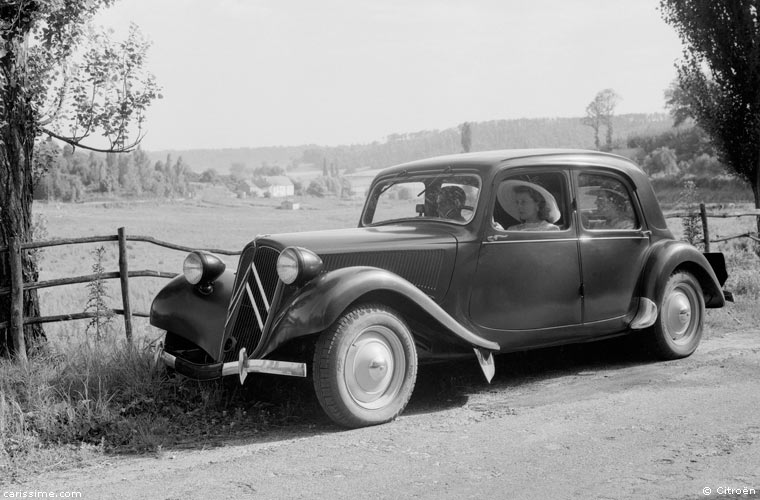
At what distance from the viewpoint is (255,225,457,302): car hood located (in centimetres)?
522

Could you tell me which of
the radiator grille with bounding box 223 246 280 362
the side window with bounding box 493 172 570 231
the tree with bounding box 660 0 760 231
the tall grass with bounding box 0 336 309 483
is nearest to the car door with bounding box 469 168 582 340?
the side window with bounding box 493 172 570 231

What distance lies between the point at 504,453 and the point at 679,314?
3235 mm

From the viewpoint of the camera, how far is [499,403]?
558cm

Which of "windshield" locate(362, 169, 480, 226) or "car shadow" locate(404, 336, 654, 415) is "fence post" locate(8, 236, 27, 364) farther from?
"car shadow" locate(404, 336, 654, 415)

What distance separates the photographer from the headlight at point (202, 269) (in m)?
6.05

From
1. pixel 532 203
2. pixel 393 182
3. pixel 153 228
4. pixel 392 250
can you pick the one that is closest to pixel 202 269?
pixel 392 250

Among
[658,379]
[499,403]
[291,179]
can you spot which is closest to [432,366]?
[499,403]

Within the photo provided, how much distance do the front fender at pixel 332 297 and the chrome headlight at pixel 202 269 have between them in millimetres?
1367

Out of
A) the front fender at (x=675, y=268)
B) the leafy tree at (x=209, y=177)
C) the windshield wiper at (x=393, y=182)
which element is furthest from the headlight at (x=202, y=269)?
the leafy tree at (x=209, y=177)

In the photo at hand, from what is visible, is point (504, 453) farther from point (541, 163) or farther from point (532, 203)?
point (541, 163)

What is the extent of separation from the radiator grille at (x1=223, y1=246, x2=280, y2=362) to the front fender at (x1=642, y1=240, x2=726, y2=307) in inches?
129

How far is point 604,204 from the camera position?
6574mm

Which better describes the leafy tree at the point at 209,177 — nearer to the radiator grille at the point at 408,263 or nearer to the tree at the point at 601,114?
the tree at the point at 601,114

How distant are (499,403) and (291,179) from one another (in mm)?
123373
